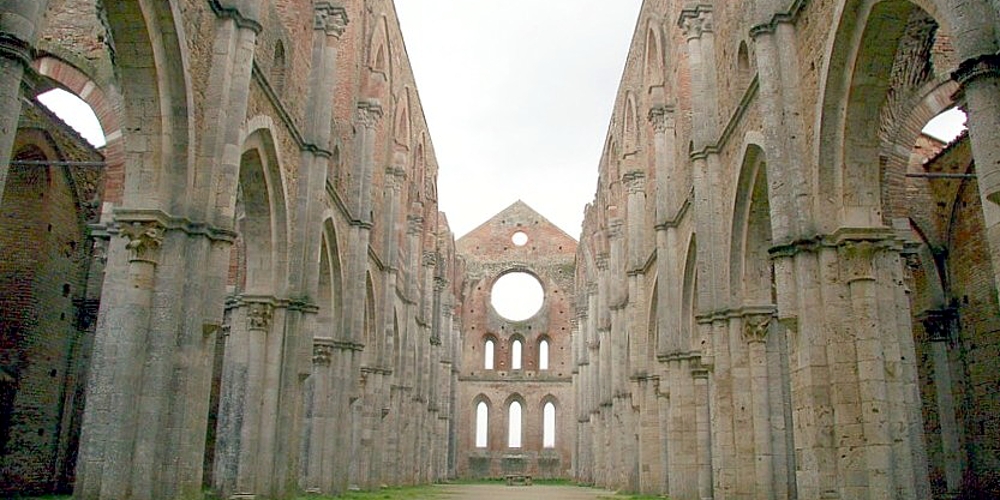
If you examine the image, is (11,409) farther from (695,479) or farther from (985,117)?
(985,117)

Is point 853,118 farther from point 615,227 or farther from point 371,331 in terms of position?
point 615,227

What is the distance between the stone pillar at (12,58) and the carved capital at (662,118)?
18.5 metres

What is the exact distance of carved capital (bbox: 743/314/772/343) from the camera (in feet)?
55.4

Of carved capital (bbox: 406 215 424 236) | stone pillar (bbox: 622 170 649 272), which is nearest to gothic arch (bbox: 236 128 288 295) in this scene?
stone pillar (bbox: 622 170 649 272)

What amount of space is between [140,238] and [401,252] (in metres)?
22.4

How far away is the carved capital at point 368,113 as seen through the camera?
2608 cm

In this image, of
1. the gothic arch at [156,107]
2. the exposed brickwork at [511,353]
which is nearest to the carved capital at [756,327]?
the gothic arch at [156,107]

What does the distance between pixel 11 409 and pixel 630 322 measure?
17.7m

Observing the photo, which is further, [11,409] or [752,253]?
[11,409]

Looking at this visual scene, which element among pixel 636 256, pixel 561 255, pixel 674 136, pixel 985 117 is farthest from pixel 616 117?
pixel 985 117

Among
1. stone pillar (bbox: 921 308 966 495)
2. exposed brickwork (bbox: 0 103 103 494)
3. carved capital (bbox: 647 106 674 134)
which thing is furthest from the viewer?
carved capital (bbox: 647 106 674 134)

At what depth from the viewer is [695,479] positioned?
70.9 feet

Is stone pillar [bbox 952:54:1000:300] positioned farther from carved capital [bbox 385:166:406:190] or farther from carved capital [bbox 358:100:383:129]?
carved capital [bbox 385:166:406:190]

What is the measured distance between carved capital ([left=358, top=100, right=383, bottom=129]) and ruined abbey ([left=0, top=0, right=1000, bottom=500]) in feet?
0.25
